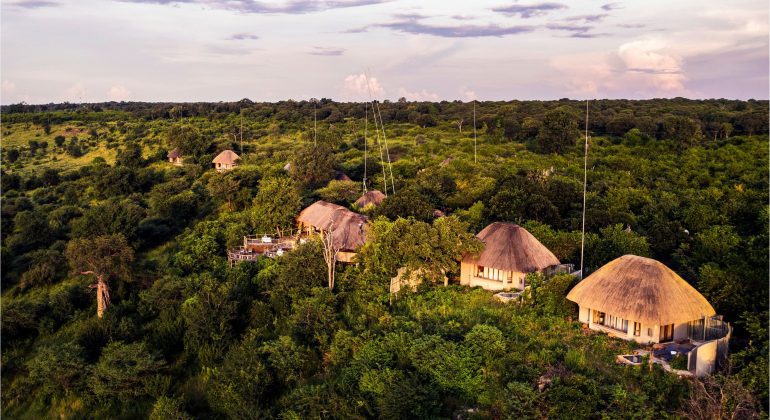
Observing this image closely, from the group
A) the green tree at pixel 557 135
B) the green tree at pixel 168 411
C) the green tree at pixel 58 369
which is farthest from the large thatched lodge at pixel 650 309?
the green tree at pixel 557 135

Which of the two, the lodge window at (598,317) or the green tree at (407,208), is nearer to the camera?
the lodge window at (598,317)

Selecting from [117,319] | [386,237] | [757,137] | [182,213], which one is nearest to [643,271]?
[386,237]

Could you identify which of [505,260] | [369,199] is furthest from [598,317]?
[369,199]

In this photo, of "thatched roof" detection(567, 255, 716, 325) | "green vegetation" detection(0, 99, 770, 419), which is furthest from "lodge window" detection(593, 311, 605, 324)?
"green vegetation" detection(0, 99, 770, 419)

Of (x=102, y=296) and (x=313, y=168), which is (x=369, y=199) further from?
(x=102, y=296)

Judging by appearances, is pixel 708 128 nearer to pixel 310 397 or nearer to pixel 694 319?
pixel 694 319

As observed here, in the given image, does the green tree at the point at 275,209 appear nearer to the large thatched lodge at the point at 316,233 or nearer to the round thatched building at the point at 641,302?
the large thatched lodge at the point at 316,233
